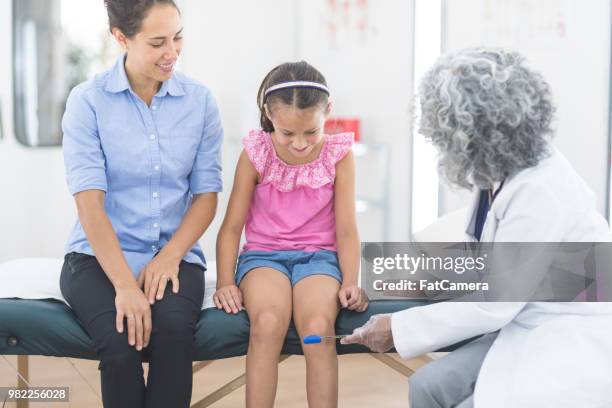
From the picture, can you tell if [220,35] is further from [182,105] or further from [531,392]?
[531,392]

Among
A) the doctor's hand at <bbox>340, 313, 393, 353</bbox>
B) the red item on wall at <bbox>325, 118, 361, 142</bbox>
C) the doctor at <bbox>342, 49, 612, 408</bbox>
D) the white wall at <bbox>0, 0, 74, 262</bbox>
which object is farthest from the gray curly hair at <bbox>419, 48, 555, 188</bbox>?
the white wall at <bbox>0, 0, 74, 262</bbox>

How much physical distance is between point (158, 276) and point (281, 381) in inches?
44.6

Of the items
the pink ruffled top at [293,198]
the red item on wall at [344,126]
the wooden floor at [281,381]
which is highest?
the red item on wall at [344,126]

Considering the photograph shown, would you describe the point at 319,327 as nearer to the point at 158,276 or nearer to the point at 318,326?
the point at 318,326

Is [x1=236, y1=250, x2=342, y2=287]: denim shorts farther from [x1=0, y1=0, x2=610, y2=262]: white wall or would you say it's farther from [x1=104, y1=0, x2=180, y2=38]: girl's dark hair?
[x1=0, y1=0, x2=610, y2=262]: white wall

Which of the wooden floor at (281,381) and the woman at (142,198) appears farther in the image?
the wooden floor at (281,381)

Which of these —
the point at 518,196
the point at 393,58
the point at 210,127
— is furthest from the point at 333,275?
the point at 393,58

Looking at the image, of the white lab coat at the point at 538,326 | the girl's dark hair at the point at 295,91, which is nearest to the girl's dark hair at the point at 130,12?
the girl's dark hair at the point at 295,91

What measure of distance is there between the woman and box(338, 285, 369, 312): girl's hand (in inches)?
13.7

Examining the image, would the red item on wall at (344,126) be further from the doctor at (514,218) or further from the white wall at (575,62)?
the doctor at (514,218)

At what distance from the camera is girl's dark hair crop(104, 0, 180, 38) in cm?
173

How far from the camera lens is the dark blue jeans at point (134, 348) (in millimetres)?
1573

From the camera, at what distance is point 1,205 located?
11.3 feet

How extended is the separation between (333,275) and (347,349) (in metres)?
0.18
